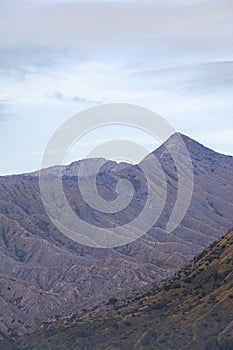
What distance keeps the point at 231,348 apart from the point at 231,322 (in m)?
9.86

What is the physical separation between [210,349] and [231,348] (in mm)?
4730

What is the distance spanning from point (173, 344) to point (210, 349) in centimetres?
1091

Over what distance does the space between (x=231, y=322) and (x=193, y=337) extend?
344 inches

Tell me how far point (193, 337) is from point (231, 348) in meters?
11.7

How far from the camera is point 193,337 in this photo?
197m

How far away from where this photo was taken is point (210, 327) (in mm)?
199500

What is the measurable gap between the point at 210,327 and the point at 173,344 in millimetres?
8851

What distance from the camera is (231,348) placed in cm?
18788

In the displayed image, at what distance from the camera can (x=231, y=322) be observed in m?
197

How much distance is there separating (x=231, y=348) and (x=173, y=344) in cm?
1545

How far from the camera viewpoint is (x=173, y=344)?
7815 inches
